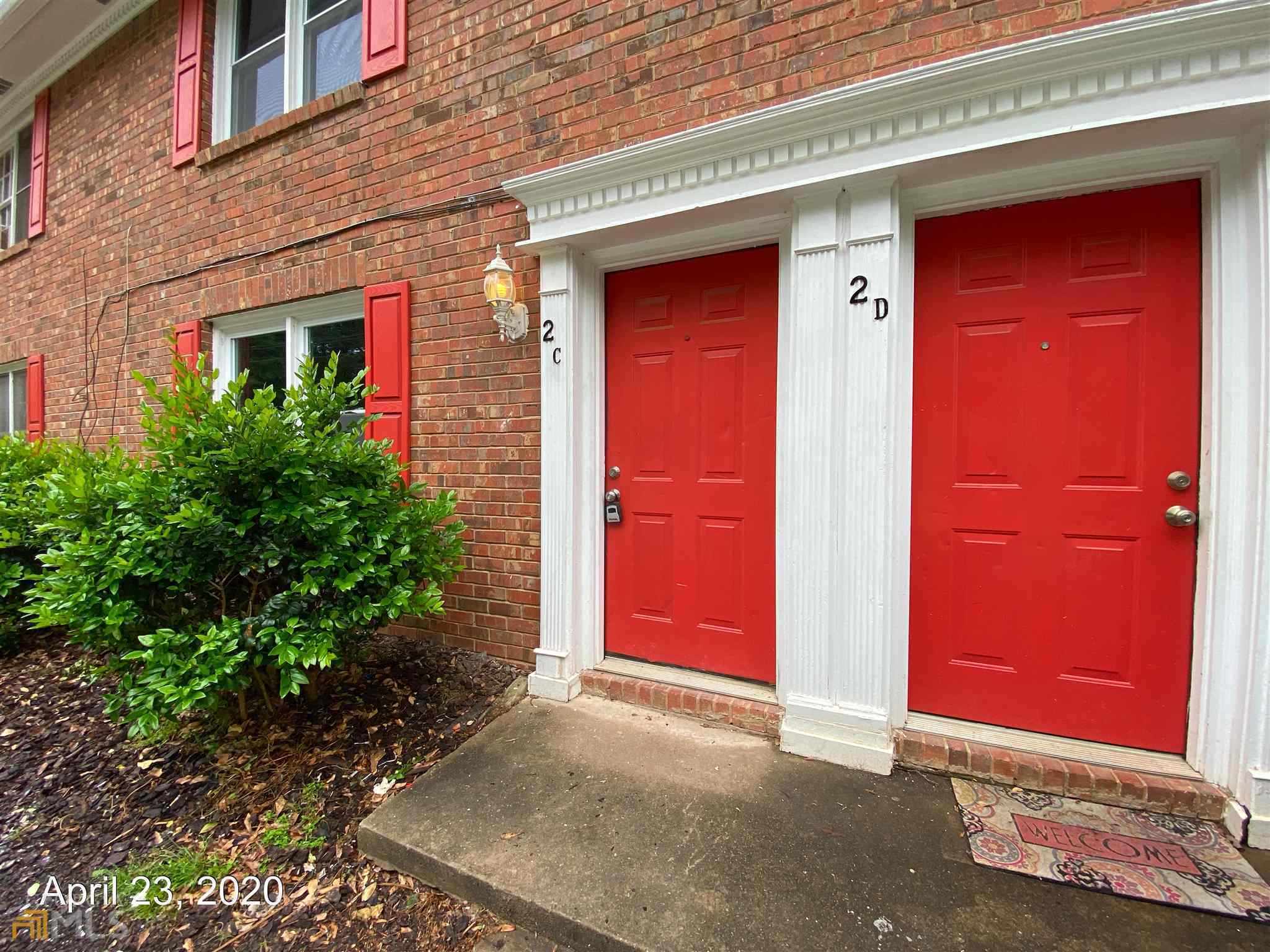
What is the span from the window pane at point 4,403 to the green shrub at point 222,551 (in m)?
6.36

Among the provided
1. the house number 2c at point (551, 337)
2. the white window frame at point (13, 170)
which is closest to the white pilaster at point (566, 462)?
the house number 2c at point (551, 337)

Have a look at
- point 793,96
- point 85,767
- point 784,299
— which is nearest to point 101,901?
point 85,767

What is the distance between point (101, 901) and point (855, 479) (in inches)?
125

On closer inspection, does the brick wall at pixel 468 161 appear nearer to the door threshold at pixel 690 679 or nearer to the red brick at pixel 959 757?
the door threshold at pixel 690 679

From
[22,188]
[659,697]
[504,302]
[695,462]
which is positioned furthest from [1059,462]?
[22,188]

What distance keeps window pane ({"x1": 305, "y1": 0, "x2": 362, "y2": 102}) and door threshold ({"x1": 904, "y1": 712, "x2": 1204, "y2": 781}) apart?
16.8 ft

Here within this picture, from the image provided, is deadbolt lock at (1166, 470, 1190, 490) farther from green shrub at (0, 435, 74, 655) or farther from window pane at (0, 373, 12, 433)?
window pane at (0, 373, 12, 433)

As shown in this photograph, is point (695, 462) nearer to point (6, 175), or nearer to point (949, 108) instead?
point (949, 108)

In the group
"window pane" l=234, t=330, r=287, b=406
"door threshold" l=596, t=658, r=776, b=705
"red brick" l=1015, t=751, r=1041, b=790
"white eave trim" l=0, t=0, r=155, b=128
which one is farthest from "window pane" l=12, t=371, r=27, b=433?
"red brick" l=1015, t=751, r=1041, b=790

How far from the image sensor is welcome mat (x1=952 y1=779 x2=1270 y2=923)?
1594mm

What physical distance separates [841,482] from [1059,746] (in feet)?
4.40

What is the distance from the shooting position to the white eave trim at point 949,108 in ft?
5.72

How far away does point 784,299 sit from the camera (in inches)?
98.3

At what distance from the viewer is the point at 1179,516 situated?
1991 mm
